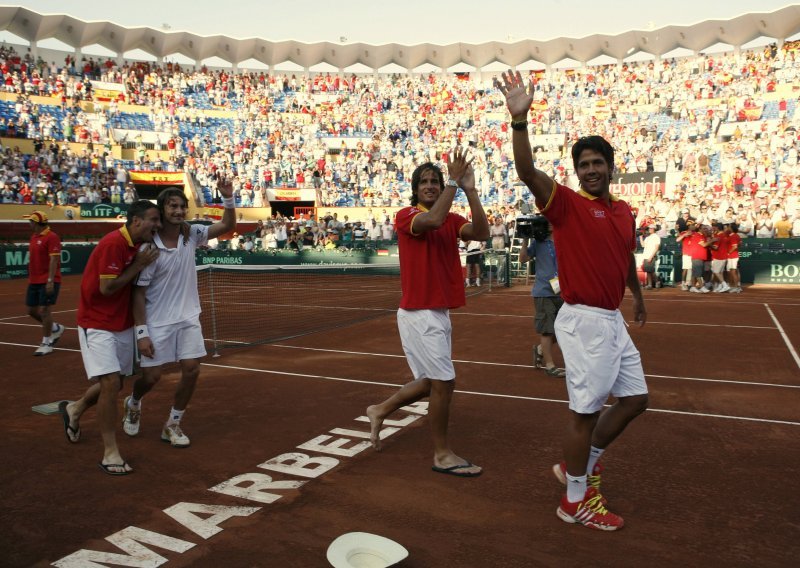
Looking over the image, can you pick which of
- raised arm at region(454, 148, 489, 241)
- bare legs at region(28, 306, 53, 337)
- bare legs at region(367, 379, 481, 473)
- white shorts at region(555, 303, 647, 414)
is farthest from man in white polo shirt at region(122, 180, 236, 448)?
bare legs at region(28, 306, 53, 337)

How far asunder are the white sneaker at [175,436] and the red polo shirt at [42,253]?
18.5ft

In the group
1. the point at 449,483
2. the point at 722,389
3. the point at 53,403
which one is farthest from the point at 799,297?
the point at 53,403

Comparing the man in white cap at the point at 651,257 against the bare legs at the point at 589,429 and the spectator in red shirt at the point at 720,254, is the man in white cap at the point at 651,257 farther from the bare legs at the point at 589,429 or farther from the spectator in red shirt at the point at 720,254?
the bare legs at the point at 589,429

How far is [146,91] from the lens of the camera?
48.0m

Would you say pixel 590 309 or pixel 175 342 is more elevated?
pixel 590 309

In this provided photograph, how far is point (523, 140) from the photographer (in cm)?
367

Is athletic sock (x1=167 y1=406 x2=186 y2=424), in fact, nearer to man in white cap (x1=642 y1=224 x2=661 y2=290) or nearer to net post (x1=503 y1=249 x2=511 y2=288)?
net post (x1=503 y1=249 x2=511 y2=288)

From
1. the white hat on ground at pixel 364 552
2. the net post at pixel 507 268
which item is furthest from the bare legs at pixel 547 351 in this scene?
the net post at pixel 507 268

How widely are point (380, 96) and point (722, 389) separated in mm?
49606

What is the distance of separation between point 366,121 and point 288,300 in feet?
113

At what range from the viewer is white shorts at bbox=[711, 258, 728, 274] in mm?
18781

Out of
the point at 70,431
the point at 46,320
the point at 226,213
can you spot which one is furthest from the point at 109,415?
the point at 46,320

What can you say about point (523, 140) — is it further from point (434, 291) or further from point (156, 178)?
point (156, 178)

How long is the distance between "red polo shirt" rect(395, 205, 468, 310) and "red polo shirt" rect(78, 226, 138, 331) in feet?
7.16
